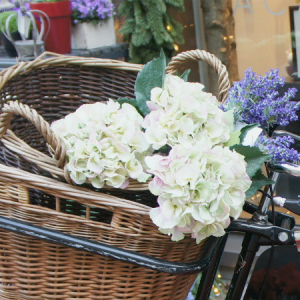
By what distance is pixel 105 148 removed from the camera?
107cm

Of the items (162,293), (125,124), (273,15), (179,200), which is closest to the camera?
(179,200)

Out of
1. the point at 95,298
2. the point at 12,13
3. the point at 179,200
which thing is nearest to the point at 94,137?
the point at 179,200

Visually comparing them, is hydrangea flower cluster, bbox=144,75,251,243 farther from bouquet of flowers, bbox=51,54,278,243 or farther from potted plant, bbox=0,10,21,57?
potted plant, bbox=0,10,21,57

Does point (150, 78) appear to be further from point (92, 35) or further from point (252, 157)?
point (92, 35)

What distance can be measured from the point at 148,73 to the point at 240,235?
2077 mm

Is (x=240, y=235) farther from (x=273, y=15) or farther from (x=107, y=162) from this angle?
(x=107, y=162)

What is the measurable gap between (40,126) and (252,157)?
17.7 inches

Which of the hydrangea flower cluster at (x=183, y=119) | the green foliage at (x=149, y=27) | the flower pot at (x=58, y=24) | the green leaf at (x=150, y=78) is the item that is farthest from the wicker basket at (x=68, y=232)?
the flower pot at (x=58, y=24)

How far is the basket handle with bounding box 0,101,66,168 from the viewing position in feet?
3.53

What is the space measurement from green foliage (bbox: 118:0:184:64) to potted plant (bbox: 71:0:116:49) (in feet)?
0.65

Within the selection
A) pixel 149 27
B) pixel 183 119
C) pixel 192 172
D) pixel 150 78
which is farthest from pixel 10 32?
pixel 192 172

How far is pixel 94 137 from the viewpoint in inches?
42.3

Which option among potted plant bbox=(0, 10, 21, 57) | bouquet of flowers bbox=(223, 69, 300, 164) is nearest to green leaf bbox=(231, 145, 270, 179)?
bouquet of flowers bbox=(223, 69, 300, 164)

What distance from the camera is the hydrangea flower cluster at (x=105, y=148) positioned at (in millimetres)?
1058
